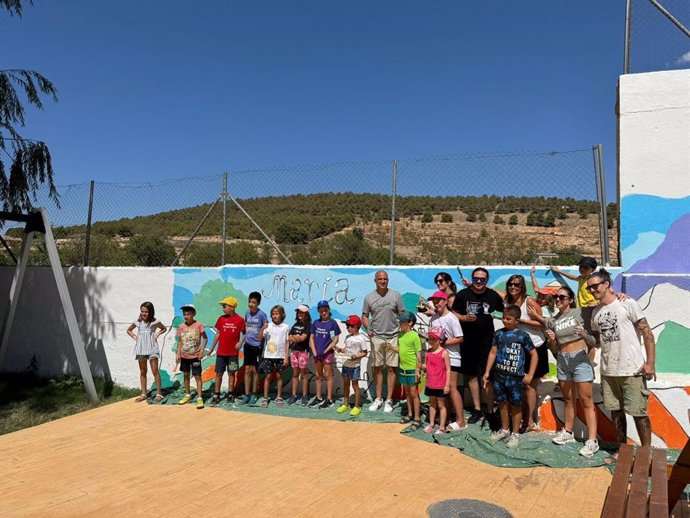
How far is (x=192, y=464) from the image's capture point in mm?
5191

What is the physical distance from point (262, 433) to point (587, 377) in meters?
3.82

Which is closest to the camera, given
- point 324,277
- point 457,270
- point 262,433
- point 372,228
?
point 262,433

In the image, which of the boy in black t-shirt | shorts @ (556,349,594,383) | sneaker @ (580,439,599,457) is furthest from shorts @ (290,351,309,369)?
sneaker @ (580,439,599,457)

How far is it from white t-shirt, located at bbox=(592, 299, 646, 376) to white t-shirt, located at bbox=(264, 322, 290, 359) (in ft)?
13.8

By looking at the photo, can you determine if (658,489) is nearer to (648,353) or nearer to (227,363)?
(648,353)

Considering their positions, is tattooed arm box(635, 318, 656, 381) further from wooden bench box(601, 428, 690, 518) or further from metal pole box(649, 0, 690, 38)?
metal pole box(649, 0, 690, 38)

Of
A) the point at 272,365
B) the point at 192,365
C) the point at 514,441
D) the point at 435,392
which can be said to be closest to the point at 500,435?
Answer: the point at 514,441

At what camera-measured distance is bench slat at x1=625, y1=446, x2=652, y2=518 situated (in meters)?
2.46

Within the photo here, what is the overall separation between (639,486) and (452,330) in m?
3.39

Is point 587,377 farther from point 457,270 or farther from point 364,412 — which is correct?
point 364,412

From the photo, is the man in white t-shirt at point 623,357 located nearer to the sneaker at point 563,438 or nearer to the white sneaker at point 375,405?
the sneaker at point 563,438

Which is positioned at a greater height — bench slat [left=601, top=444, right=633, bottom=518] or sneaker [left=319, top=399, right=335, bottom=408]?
bench slat [left=601, top=444, right=633, bottom=518]

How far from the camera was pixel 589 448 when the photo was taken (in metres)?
5.23

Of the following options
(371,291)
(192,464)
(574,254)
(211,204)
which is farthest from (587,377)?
(211,204)
